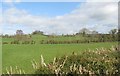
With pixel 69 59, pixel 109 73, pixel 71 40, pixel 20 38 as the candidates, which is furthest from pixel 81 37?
pixel 109 73

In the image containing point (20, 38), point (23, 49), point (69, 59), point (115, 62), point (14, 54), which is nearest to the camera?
point (115, 62)

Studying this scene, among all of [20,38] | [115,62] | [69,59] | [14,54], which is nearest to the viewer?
[115,62]

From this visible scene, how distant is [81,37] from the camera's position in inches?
703

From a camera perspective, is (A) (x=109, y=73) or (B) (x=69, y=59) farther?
(B) (x=69, y=59)

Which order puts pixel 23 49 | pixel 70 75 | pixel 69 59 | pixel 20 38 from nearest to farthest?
pixel 70 75
pixel 69 59
pixel 23 49
pixel 20 38

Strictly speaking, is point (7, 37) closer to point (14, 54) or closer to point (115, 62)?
point (14, 54)

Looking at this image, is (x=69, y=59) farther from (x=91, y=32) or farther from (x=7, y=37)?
(x=7, y=37)

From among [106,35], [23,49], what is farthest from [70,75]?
[106,35]

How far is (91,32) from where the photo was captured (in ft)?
55.6

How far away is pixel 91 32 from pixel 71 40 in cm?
143

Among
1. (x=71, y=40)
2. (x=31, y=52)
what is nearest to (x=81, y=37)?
(x=71, y=40)

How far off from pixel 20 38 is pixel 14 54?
11.7ft

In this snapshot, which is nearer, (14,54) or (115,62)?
(115,62)

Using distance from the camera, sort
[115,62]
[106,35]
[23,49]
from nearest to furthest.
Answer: [115,62] < [23,49] < [106,35]
